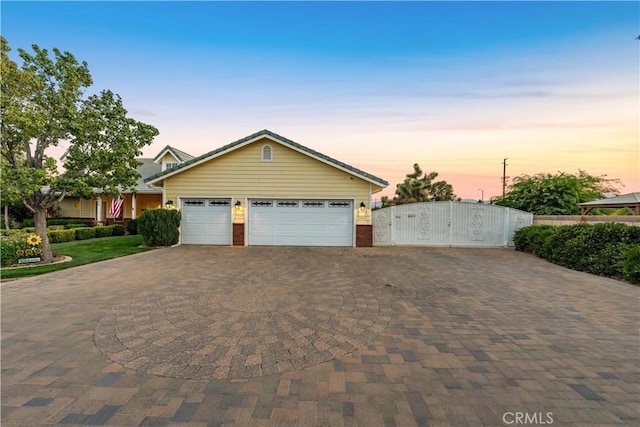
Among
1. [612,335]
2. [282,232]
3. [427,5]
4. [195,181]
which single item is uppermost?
[427,5]

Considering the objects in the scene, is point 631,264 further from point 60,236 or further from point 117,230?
point 117,230

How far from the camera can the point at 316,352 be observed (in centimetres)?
309

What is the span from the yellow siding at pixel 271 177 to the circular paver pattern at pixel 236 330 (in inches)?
280

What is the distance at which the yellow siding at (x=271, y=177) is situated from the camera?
471 inches

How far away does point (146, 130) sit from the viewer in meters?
9.27

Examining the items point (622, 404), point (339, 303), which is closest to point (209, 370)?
point (339, 303)

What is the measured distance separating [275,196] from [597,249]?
→ 37.8 feet

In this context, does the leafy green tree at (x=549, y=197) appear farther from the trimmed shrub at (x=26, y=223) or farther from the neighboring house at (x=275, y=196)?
the trimmed shrub at (x=26, y=223)

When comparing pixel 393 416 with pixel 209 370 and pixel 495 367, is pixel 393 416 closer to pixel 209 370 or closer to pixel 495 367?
pixel 495 367

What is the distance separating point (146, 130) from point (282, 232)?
6.63 m

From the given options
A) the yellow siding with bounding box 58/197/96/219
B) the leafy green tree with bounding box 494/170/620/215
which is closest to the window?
the yellow siding with bounding box 58/197/96/219

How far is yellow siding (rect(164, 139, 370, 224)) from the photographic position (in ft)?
39.3

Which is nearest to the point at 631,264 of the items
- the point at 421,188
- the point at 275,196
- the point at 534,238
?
the point at 534,238

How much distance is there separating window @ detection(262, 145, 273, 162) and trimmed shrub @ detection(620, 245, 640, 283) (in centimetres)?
1222
